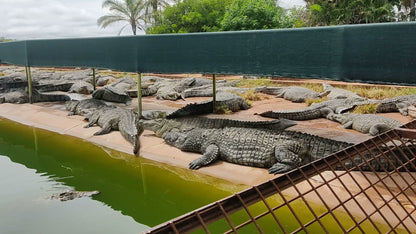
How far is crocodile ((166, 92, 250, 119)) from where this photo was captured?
7.89m

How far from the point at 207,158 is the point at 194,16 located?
43.0 feet

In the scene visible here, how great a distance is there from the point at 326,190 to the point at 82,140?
508cm

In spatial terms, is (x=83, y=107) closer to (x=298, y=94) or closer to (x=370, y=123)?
(x=298, y=94)

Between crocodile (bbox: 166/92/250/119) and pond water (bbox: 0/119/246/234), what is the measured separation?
6.61 ft

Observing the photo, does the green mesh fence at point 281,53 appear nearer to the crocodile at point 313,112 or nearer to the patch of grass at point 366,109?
the crocodile at point 313,112

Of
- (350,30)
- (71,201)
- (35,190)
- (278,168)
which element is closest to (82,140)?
(35,190)

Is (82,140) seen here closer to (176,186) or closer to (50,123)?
(50,123)

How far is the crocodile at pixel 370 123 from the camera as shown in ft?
20.3

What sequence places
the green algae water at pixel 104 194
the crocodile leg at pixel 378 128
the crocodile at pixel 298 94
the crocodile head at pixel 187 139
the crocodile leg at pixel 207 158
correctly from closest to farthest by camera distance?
the green algae water at pixel 104 194 < the crocodile leg at pixel 207 158 < the crocodile head at pixel 187 139 < the crocodile leg at pixel 378 128 < the crocodile at pixel 298 94

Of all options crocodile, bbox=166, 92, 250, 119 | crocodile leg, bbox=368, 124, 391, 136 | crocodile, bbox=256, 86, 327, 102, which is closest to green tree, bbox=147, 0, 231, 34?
crocodile, bbox=256, 86, 327, 102

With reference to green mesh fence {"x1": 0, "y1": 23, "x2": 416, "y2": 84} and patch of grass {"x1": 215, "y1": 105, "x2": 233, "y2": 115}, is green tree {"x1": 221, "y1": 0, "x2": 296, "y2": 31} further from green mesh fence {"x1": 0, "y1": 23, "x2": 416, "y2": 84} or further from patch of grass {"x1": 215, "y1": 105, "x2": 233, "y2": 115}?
green mesh fence {"x1": 0, "y1": 23, "x2": 416, "y2": 84}

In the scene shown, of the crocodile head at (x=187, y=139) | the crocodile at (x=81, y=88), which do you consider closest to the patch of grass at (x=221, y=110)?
the crocodile head at (x=187, y=139)

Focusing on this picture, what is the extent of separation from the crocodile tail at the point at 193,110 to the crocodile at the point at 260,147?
1.69m

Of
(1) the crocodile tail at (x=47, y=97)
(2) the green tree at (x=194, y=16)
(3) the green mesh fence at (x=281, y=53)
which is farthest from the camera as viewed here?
(2) the green tree at (x=194, y=16)
